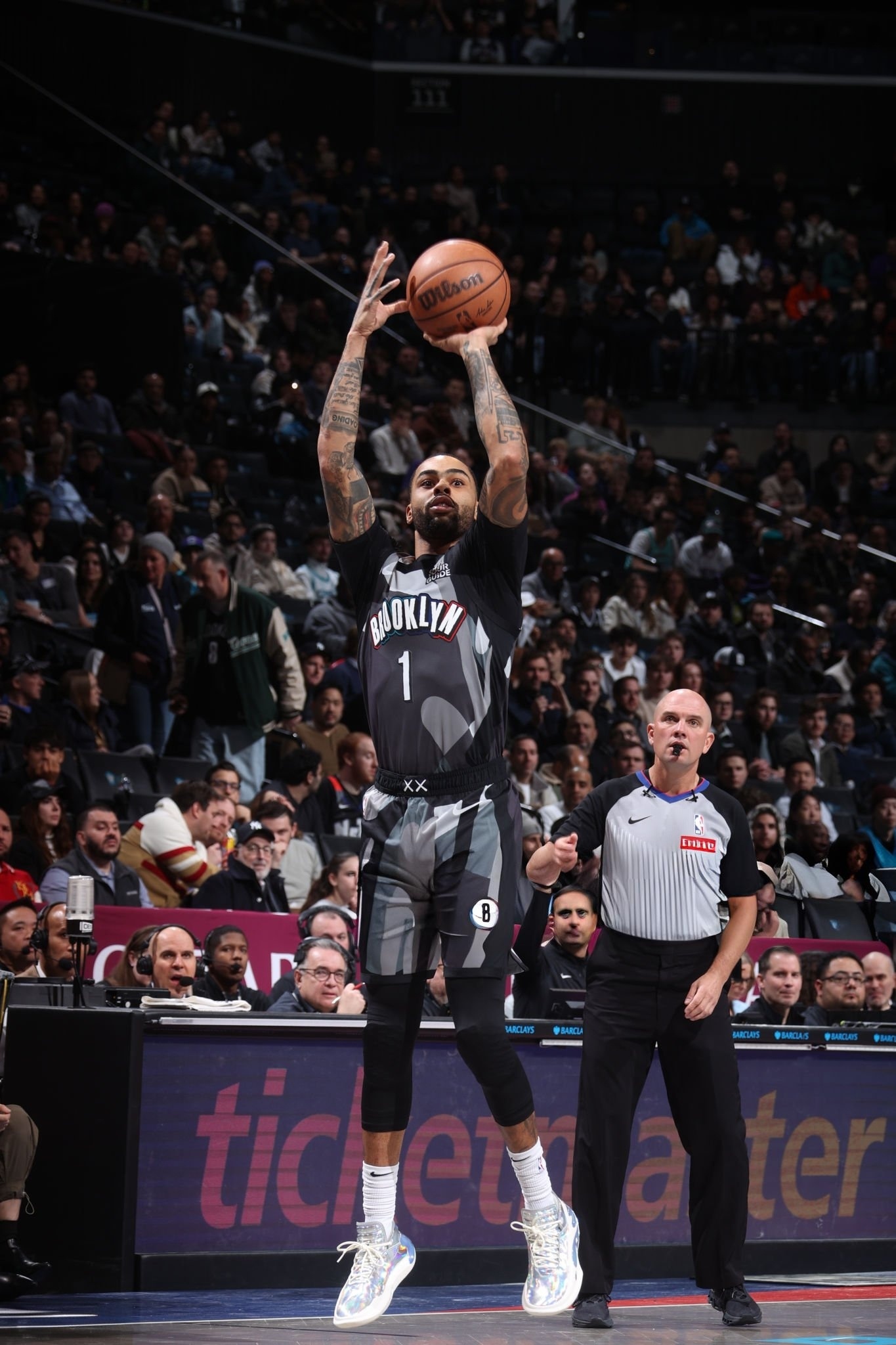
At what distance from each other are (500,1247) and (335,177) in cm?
1745

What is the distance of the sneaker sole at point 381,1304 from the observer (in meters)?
4.75

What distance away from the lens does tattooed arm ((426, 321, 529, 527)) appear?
4.86 m

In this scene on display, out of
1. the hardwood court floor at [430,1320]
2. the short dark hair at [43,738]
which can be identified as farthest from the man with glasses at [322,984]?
the short dark hair at [43,738]

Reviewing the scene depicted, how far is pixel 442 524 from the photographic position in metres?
5.15

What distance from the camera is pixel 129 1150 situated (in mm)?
6332

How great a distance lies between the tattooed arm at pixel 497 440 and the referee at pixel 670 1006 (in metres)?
1.21

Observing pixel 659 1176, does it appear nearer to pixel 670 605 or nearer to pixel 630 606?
pixel 630 606

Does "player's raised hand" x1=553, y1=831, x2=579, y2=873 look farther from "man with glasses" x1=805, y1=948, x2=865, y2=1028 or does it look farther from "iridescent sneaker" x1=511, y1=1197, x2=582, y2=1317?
"man with glasses" x1=805, y1=948, x2=865, y2=1028

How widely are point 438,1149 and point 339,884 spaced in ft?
7.46

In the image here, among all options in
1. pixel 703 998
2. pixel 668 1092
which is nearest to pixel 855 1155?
pixel 668 1092

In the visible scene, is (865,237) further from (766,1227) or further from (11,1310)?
(11,1310)

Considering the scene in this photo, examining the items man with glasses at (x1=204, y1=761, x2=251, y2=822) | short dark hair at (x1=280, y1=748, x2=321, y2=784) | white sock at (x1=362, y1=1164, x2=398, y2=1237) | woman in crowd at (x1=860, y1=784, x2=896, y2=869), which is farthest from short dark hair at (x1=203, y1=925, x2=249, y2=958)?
woman in crowd at (x1=860, y1=784, x2=896, y2=869)

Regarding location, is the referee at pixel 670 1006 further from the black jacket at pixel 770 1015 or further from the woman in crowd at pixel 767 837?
the woman in crowd at pixel 767 837

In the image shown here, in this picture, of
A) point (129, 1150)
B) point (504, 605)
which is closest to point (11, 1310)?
point (129, 1150)
